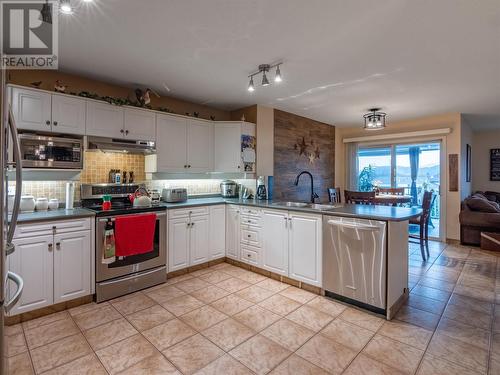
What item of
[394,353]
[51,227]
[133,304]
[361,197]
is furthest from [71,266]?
[361,197]

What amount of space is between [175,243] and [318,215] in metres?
→ 1.82

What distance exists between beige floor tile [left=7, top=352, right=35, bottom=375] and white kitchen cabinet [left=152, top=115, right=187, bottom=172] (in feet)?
7.47

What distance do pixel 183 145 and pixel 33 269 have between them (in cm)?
225

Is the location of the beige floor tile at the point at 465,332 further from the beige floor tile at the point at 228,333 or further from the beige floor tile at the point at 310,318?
the beige floor tile at the point at 228,333

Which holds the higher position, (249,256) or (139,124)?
(139,124)

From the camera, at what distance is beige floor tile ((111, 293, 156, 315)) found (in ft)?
8.70

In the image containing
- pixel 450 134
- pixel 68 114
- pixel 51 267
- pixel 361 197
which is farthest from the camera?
pixel 450 134

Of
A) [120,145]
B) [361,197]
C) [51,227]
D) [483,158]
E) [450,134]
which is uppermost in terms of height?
[450,134]

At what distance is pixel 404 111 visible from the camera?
4.91 meters

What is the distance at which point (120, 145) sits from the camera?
10.8 ft

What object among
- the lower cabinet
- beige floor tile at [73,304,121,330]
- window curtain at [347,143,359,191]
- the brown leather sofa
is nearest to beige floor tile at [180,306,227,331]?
beige floor tile at [73,304,121,330]

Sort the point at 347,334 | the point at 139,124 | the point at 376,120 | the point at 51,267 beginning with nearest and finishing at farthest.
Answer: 1. the point at 347,334
2. the point at 51,267
3. the point at 139,124
4. the point at 376,120

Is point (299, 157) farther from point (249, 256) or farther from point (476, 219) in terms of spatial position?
point (476, 219)

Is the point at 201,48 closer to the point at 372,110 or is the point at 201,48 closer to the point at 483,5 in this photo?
the point at 483,5
